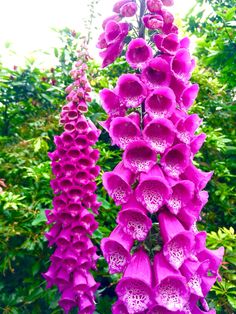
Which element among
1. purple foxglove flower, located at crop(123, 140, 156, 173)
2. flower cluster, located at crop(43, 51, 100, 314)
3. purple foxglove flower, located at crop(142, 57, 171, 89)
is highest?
purple foxglove flower, located at crop(142, 57, 171, 89)

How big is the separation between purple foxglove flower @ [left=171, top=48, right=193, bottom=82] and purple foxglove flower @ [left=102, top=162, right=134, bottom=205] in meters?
0.46

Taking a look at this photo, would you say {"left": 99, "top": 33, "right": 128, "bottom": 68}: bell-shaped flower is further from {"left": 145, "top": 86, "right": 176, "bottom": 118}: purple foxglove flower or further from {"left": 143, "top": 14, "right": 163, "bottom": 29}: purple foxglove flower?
{"left": 145, "top": 86, "right": 176, "bottom": 118}: purple foxglove flower

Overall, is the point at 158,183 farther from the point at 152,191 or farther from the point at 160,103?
the point at 160,103

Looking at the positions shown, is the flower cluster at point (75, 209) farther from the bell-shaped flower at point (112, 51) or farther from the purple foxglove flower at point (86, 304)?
the bell-shaped flower at point (112, 51)

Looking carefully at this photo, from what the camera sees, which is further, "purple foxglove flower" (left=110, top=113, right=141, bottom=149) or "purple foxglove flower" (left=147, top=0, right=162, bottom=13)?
"purple foxglove flower" (left=147, top=0, right=162, bottom=13)

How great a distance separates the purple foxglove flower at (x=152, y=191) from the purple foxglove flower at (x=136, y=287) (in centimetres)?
22

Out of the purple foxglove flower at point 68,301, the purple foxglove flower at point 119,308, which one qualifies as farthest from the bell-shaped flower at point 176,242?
the purple foxglove flower at point 68,301

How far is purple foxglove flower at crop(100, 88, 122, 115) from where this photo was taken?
1.64 m

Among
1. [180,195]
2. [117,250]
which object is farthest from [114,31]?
[117,250]

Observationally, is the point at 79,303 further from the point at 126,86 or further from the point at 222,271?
the point at 126,86

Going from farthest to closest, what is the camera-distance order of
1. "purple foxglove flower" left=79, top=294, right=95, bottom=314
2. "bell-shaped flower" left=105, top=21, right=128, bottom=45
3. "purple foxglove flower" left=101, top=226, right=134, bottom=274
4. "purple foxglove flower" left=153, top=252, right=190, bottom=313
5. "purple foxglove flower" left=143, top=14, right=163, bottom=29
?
"purple foxglove flower" left=79, top=294, right=95, bottom=314 → "bell-shaped flower" left=105, top=21, right=128, bottom=45 → "purple foxglove flower" left=143, top=14, right=163, bottom=29 → "purple foxglove flower" left=101, top=226, right=134, bottom=274 → "purple foxglove flower" left=153, top=252, right=190, bottom=313

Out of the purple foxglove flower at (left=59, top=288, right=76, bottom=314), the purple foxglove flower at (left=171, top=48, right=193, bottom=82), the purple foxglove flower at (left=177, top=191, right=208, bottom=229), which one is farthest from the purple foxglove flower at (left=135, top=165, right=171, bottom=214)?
the purple foxglove flower at (left=59, top=288, right=76, bottom=314)

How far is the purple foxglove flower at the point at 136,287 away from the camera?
137 centimetres

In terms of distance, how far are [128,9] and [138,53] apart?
0.76 ft
